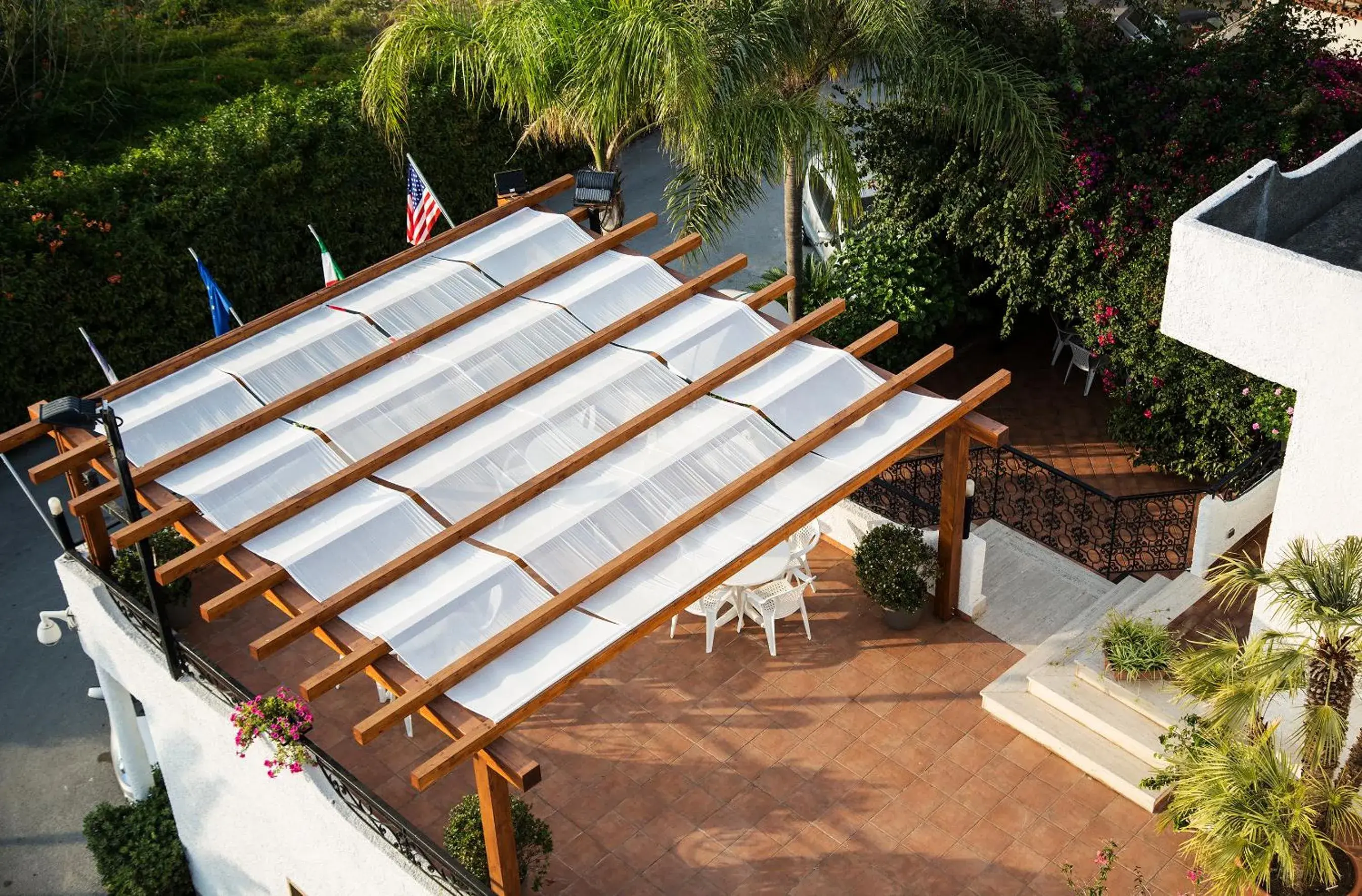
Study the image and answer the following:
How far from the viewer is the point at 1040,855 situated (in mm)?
12711

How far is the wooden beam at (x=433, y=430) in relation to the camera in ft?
38.6

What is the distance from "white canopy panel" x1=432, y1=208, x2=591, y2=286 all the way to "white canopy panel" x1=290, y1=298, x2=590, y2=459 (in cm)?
74

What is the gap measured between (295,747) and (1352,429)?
9.30 m

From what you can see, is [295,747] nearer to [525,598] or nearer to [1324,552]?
[525,598]

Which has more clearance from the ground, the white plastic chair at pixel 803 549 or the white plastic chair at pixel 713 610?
the white plastic chair at pixel 803 549

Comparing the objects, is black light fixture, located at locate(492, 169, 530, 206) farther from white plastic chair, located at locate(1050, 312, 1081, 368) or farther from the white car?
white plastic chair, located at locate(1050, 312, 1081, 368)

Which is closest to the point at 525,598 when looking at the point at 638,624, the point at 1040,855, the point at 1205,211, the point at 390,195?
the point at 638,624

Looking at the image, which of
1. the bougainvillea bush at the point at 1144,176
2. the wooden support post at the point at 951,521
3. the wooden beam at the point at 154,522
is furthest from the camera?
the bougainvillea bush at the point at 1144,176

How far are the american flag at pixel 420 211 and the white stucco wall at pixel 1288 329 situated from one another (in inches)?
352

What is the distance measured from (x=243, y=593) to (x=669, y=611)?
11.5ft

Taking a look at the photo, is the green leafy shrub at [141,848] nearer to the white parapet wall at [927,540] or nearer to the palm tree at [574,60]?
the white parapet wall at [927,540]

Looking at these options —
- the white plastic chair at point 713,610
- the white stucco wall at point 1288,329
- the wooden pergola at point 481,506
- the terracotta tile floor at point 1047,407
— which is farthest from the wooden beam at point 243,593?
the terracotta tile floor at point 1047,407

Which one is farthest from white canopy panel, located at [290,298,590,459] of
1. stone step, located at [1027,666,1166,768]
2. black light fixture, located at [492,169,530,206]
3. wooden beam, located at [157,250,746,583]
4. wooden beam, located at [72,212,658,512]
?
stone step, located at [1027,666,1166,768]

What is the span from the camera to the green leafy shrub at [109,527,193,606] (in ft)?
47.1
